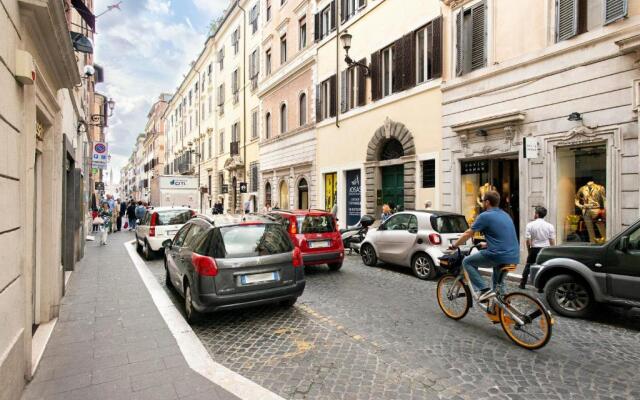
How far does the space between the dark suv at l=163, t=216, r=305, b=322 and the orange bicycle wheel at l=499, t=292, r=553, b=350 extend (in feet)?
9.41

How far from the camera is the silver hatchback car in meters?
8.52

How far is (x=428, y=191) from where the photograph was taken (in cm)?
1359

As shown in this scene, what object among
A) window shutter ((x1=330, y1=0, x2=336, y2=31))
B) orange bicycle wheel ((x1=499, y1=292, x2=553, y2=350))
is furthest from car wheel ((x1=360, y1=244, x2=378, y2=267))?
window shutter ((x1=330, y1=0, x2=336, y2=31))

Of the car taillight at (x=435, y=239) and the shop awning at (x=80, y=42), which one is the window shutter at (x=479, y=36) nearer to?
the car taillight at (x=435, y=239)

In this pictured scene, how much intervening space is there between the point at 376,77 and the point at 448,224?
30.5 ft

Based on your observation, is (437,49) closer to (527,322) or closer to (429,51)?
(429,51)

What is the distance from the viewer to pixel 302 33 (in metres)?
22.6

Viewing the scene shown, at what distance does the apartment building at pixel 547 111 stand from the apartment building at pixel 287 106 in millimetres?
9828

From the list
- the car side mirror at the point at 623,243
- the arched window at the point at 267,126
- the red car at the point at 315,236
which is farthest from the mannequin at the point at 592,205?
the arched window at the point at 267,126

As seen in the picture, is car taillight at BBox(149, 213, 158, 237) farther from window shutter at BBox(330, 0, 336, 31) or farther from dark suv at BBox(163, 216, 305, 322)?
window shutter at BBox(330, 0, 336, 31)

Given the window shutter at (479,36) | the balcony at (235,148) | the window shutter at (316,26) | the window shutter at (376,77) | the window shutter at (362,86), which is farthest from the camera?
the balcony at (235,148)

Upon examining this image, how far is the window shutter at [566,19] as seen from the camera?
9.44 meters

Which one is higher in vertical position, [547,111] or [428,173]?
[547,111]

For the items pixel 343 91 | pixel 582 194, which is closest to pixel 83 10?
pixel 582 194
